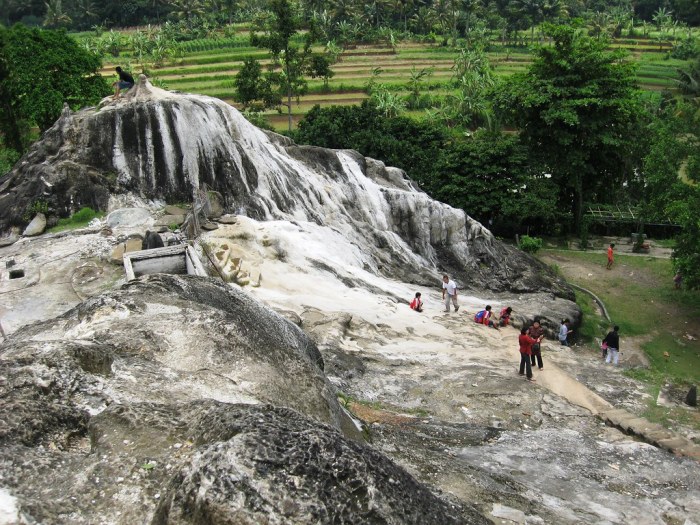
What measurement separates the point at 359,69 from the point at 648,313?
46772 millimetres

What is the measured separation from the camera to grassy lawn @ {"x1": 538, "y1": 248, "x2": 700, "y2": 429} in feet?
59.9

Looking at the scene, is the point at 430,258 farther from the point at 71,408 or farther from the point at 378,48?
the point at 378,48

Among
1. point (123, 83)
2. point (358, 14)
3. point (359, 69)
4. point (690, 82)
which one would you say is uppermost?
point (358, 14)

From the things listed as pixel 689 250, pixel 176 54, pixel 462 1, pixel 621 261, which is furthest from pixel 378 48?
pixel 689 250

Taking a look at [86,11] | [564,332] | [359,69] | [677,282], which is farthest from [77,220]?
[86,11]

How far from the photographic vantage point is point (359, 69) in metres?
65.9

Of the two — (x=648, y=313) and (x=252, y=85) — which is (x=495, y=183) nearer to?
(x=648, y=313)

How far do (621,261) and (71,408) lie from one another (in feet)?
89.7

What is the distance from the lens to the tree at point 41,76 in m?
31.4

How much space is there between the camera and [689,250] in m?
23.0

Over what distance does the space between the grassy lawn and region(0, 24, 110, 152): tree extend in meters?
22.7

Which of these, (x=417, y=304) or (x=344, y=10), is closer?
(x=417, y=304)

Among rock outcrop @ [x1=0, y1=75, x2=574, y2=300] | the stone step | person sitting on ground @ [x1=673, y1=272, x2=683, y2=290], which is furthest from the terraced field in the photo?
the stone step

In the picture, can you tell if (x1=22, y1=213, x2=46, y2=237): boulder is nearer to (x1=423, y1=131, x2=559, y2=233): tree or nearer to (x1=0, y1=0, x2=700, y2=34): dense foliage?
(x1=423, y1=131, x2=559, y2=233): tree
